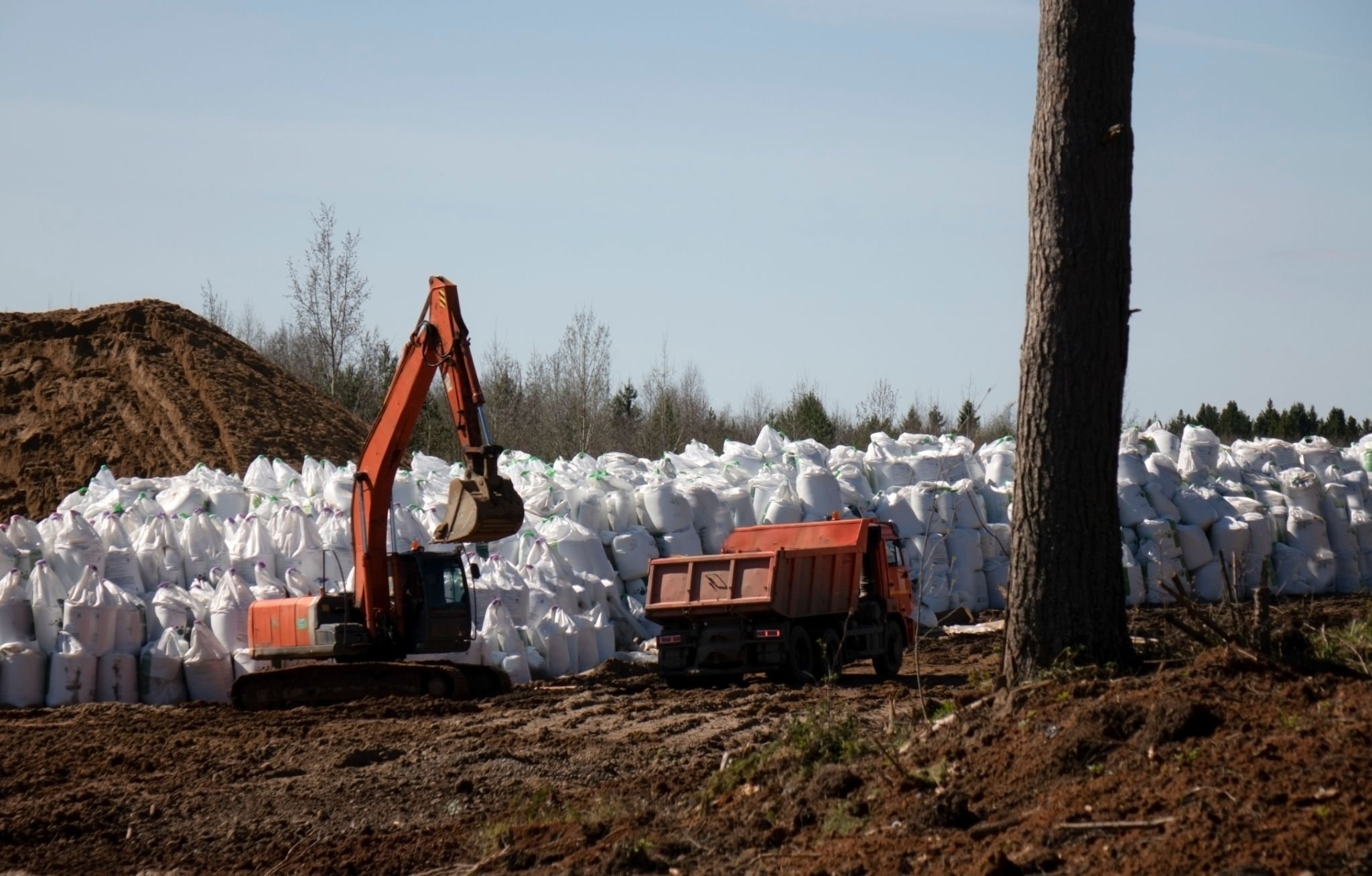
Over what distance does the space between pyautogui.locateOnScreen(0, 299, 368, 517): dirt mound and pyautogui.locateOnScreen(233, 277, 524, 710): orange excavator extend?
11359 mm

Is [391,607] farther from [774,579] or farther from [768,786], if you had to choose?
[768,786]

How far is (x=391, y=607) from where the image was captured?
12.9m

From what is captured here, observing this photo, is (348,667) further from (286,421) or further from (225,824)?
(286,421)

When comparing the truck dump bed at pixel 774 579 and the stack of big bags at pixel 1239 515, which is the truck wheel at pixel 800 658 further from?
the stack of big bags at pixel 1239 515

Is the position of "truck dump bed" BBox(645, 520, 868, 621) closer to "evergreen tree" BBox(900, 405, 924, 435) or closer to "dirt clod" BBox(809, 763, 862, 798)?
"dirt clod" BBox(809, 763, 862, 798)

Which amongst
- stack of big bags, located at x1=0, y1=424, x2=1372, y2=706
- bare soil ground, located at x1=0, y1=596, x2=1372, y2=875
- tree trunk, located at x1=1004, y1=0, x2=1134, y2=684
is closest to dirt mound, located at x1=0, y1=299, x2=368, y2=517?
stack of big bags, located at x1=0, y1=424, x2=1372, y2=706

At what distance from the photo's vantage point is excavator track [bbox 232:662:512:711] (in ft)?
40.6

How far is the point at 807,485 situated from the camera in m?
17.3

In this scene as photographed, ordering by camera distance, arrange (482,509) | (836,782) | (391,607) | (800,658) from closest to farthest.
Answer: (836,782) → (482,509) → (391,607) → (800,658)

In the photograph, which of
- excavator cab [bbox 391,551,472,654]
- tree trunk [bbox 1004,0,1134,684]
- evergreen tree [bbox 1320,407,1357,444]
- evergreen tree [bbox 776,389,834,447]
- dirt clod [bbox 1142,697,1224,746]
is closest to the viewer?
dirt clod [bbox 1142,697,1224,746]

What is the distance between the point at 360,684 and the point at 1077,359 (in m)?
8.23

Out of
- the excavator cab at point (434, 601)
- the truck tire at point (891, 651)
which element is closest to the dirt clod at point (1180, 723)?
the truck tire at point (891, 651)

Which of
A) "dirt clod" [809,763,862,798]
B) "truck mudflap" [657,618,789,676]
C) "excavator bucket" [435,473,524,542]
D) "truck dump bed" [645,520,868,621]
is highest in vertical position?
"excavator bucket" [435,473,524,542]

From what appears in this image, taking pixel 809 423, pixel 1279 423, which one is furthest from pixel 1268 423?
pixel 809 423
